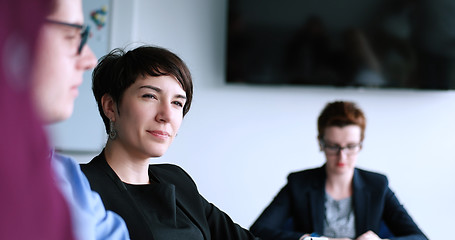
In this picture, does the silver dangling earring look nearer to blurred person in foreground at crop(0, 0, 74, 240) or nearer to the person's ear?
the person's ear

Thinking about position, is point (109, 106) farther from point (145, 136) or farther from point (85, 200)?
point (85, 200)

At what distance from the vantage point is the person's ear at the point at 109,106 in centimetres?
152

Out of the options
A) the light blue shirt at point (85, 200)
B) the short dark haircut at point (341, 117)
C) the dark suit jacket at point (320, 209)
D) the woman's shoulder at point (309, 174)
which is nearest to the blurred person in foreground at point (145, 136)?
the light blue shirt at point (85, 200)

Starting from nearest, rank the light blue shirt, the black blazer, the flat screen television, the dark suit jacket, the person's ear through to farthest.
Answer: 1. the light blue shirt
2. the black blazer
3. the person's ear
4. the dark suit jacket
5. the flat screen television

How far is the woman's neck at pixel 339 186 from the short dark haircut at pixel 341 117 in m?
0.19

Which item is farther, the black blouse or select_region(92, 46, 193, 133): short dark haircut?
select_region(92, 46, 193, 133): short dark haircut

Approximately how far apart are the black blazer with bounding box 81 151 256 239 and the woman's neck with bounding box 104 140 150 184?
0.09ft

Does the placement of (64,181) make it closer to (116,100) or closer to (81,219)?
(81,219)

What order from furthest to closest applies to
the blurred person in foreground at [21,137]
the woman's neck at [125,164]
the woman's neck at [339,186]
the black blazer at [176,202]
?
the woman's neck at [339,186], the woman's neck at [125,164], the black blazer at [176,202], the blurred person in foreground at [21,137]

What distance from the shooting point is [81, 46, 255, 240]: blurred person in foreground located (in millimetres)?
1355

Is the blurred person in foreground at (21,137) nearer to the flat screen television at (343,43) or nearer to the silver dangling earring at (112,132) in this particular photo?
the silver dangling earring at (112,132)

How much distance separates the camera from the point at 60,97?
500 millimetres

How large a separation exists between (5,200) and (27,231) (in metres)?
0.03

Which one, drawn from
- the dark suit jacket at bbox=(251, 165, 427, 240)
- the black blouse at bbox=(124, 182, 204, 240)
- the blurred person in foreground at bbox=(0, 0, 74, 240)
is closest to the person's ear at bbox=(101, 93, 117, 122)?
the black blouse at bbox=(124, 182, 204, 240)
